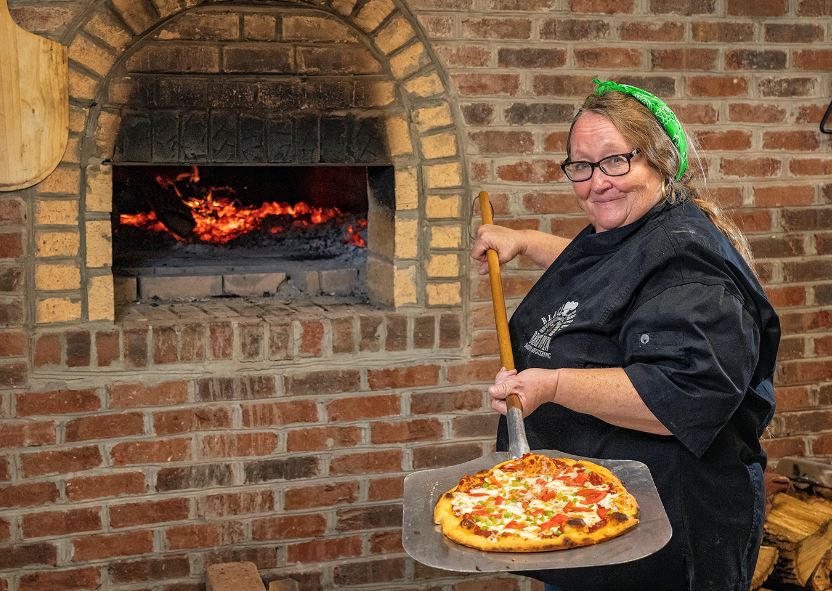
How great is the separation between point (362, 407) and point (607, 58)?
1.29 metres

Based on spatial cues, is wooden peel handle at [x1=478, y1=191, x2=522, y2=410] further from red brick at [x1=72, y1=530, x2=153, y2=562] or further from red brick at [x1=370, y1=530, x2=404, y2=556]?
red brick at [x1=72, y1=530, x2=153, y2=562]

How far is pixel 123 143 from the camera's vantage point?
9.91 ft

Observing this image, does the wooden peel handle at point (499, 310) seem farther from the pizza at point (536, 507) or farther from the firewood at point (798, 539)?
the firewood at point (798, 539)

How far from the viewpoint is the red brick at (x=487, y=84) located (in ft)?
10.3

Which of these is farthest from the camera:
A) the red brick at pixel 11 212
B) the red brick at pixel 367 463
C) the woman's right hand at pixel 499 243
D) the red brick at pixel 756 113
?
the red brick at pixel 756 113

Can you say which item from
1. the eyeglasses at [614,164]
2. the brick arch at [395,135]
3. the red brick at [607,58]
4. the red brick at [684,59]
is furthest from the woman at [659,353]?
the red brick at [684,59]

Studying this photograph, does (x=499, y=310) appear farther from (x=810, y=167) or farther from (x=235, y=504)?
(x=810, y=167)

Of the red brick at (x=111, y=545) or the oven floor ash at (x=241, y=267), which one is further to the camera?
the oven floor ash at (x=241, y=267)

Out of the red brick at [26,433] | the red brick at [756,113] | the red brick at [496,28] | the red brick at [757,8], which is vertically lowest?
the red brick at [26,433]

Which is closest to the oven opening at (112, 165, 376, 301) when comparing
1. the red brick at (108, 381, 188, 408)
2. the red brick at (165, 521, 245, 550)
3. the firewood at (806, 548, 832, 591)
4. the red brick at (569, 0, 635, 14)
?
the red brick at (108, 381, 188, 408)

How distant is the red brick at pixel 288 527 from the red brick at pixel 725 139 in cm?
166

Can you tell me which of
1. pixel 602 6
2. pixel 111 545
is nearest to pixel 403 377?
pixel 111 545

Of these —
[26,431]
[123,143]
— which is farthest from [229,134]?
[26,431]

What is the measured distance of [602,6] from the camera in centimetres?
324
